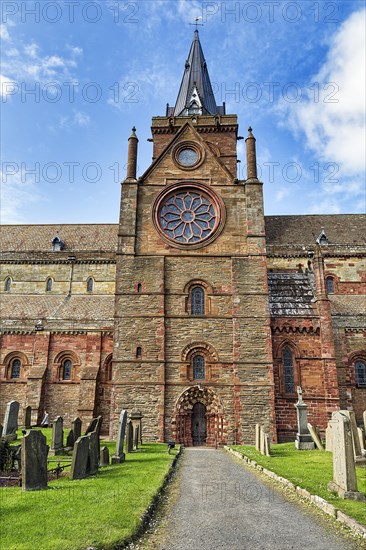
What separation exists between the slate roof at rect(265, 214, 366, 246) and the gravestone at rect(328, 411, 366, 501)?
25.2 metres

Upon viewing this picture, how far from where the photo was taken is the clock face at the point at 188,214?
88.7 feet

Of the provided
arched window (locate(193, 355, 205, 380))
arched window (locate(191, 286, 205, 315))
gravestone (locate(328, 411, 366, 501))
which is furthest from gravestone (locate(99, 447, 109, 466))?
arched window (locate(191, 286, 205, 315))

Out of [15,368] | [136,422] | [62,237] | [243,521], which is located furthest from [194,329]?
[62,237]

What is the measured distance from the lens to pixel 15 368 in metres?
28.8

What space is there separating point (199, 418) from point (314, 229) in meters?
20.2

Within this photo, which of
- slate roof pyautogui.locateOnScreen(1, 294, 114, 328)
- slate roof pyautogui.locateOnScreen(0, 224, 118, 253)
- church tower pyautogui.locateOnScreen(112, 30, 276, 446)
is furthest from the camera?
slate roof pyautogui.locateOnScreen(0, 224, 118, 253)

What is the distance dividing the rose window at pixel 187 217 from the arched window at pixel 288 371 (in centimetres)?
872

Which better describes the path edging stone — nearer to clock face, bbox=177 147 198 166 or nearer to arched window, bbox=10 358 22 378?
arched window, bbox=10 358 22 378

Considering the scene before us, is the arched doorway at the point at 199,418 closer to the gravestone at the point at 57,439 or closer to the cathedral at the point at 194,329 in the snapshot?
the cathedral at the point at 194,329

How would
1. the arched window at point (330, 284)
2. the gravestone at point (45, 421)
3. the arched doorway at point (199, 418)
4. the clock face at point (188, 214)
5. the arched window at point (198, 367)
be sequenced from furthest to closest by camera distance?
the arched window at point (330, 284) → the clock face at point (188, 214) → the gravestone at point (45, 421) → the arched window at point (198, 367) → the arched doorway at point (199, 418)

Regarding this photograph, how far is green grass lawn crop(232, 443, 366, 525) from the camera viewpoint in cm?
870

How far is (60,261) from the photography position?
35.8 metres

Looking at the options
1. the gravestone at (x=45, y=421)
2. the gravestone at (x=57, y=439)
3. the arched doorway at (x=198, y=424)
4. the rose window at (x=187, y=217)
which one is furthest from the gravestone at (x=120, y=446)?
the rose window at (x=187, y=217)

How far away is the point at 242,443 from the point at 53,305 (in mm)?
17866
